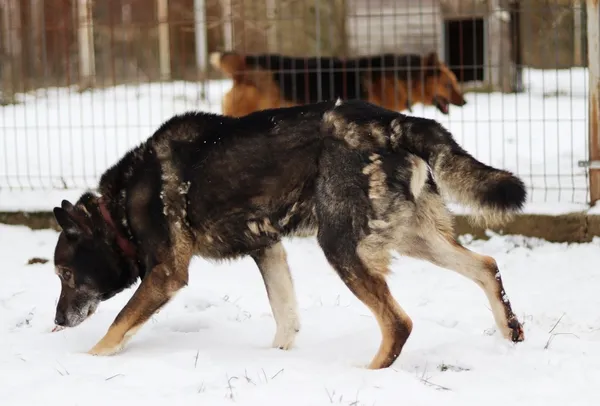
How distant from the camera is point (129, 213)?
467cm

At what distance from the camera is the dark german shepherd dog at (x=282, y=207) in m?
4.23

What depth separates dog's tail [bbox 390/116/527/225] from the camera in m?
4.06

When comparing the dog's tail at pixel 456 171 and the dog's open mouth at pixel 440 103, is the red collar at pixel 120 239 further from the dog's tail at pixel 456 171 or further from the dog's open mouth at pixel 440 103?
the dog's open mouth at pixel 440 103

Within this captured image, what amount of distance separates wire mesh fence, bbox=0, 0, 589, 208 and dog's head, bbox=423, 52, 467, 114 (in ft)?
0.06

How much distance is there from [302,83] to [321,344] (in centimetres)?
456

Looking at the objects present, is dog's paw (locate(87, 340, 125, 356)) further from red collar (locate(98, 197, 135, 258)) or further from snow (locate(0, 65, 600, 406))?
red collar (locate(98, 197, 135, 258))

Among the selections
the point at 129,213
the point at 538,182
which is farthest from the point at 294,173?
the point at 538,182

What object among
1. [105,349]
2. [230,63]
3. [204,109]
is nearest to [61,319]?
[105,349]

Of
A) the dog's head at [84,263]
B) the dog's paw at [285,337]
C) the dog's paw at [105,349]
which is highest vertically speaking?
the dog's head at [84,263]

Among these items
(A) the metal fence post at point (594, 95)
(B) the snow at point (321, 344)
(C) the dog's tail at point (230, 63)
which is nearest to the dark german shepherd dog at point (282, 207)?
(B) the snow at point (321, 344)

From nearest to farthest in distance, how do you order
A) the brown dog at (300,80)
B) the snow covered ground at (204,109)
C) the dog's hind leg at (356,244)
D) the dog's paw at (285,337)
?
the dog's hind leg at (356,244), the dog's paw at (285,337), the snow covered ground at (204,109), the brown dog at (300,80)

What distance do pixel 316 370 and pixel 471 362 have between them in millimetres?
724

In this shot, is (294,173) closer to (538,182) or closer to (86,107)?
(538,182)

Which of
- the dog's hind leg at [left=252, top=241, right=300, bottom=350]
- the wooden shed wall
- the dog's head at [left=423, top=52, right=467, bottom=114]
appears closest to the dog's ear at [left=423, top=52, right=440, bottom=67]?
the dog's head at [left=423, top=52, right=467, bottom=114]
